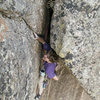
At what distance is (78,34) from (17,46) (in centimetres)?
160

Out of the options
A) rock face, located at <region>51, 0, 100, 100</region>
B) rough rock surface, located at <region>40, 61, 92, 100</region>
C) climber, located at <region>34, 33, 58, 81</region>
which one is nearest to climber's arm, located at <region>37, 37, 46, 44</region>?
climber, located at <region>34, 33, 58, 81</region>

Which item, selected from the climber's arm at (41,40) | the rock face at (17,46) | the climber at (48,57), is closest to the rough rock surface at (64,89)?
the climber at (48,57)

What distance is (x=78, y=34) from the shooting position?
3.54 meters

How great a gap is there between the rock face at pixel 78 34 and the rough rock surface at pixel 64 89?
4.00 feet

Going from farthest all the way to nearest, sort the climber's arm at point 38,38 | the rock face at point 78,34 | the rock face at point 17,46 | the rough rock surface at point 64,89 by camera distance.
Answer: the rough rock surface at point 64,89
the climber's arm at point 38,38
the rock face at point 78,34
the rock face at point 17,46

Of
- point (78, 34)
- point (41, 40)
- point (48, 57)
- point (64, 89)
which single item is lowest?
point (64, 89)

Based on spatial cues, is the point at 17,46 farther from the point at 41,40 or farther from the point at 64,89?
the point at 64,89

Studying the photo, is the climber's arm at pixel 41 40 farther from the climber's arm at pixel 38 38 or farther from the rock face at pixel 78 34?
the rock face at pixel 78 34

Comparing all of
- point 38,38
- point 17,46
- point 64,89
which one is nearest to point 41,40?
point 38,38

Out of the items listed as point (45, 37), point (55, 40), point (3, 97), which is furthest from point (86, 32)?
point (3, 97)

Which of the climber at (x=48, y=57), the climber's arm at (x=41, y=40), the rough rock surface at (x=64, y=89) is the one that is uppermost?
the climber's arm at (x=41, y=40)

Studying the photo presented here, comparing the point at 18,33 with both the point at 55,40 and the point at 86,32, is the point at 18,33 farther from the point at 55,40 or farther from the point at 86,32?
the point at 86,32

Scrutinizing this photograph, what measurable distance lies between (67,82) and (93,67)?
1.58 meters

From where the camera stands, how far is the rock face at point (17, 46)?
9.38 ft
